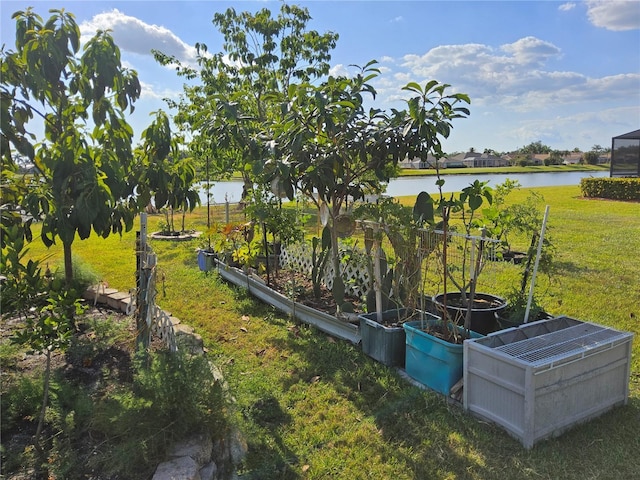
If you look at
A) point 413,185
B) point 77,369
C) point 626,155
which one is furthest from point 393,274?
point 626,155

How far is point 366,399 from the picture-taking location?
10.9 feet

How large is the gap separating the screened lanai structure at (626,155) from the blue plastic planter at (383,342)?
26.2 metres

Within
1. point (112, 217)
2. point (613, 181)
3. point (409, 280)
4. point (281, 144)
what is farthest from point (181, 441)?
point (613, 181)

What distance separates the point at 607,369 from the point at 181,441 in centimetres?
269

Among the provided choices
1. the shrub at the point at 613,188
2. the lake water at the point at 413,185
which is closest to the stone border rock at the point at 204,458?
the lake water at the point at 413,185

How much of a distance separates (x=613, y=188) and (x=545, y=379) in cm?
1836

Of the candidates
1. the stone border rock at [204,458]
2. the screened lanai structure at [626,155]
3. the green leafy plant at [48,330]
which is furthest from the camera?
the screened lanai structure at [626,155]

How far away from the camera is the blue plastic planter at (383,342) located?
3.76 m

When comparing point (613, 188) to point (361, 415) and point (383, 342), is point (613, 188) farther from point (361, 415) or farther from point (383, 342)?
point (361, 415)

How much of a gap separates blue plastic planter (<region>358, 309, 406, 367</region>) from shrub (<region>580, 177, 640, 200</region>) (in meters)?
17.5

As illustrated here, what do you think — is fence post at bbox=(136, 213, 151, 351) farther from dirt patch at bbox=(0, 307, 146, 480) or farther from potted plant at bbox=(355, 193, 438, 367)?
potted plant at bbox=(355, 193, 438, 367)

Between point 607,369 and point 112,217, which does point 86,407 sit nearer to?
point 112,217

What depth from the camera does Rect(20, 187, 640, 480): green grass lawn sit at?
2574mm

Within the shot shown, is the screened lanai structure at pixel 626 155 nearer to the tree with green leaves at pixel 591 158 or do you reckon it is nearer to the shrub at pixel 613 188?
the shrub at pixel 613 188
